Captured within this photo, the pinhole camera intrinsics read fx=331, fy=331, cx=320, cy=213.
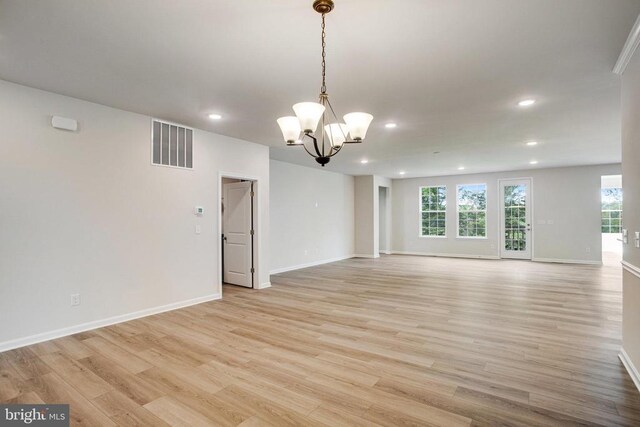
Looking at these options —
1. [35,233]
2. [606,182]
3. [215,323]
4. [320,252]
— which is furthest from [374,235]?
[35,233]

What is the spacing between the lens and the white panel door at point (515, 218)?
9.34 metres

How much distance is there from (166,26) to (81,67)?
1.22 metres

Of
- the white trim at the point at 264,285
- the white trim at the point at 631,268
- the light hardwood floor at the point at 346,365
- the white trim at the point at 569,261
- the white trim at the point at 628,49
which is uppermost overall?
the white trim at the point at 628,49

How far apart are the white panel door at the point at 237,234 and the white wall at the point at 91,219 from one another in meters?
0.97

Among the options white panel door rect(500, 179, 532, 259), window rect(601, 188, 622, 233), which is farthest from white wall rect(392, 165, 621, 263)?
window rect(601, 188, 622, 233)

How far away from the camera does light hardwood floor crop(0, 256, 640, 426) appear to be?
2.19 meters

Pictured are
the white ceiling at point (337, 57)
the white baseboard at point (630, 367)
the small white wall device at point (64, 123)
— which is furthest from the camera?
the small white wall device at point (64, 123)

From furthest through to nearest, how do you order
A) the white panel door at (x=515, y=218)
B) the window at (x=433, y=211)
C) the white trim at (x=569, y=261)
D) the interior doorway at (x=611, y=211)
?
the window at (x=433, y=211) → the interior doorway at (x=611, y=211) → the white panel door at (x=515, y=218) → the white trim at (x=569, y=261)

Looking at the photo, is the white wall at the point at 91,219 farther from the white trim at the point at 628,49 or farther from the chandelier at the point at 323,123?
the white trim at the point at 628,49

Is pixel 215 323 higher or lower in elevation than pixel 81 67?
lower

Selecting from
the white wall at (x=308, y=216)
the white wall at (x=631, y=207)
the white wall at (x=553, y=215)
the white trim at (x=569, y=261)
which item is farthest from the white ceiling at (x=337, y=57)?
the white trim at (x=569, y=261)

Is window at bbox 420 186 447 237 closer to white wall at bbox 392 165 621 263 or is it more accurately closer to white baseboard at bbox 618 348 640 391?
white wall at bbox 392 165 621 263

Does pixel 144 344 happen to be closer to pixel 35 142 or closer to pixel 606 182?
pixel 35 142

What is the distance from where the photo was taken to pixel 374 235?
10.4 meters
